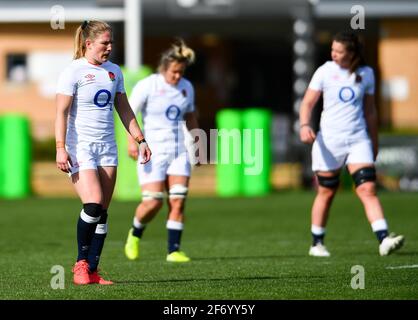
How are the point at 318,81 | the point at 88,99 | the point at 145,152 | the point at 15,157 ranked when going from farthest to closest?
the point at 15,157, the point at 318,81, the point at 145,152, the point at 88,99

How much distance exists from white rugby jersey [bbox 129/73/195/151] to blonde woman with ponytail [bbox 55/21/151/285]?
8.44 ft

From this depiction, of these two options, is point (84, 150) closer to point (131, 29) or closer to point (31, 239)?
point (31, 239)

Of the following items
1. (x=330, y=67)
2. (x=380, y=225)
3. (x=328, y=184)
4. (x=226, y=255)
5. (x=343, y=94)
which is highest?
(x=330, y=67)

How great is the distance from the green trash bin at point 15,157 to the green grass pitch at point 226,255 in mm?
2689

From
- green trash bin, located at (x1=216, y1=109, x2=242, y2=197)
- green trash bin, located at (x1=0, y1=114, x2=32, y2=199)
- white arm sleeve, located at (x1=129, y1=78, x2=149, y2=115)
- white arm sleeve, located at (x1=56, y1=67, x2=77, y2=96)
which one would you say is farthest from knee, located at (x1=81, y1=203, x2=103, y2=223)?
green trash bin, located at (x1=0, y1=114, x2=32, y2=199)

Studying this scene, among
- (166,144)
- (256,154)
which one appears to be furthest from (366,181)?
(256,154)

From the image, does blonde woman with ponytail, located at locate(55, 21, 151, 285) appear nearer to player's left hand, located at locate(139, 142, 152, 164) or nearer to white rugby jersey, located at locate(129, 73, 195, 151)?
player's left hand, located at locate(139, 142, 152, 164)

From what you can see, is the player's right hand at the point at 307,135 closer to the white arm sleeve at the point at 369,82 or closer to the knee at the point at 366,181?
the knee at the point at 366,181

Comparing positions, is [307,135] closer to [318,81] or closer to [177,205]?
[318,81]

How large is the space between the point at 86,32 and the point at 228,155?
550 inches

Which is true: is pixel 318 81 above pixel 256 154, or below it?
above

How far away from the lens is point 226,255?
12297mm

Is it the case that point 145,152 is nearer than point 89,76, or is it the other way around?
point 89,76

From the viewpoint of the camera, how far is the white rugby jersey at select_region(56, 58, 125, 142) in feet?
30.0
